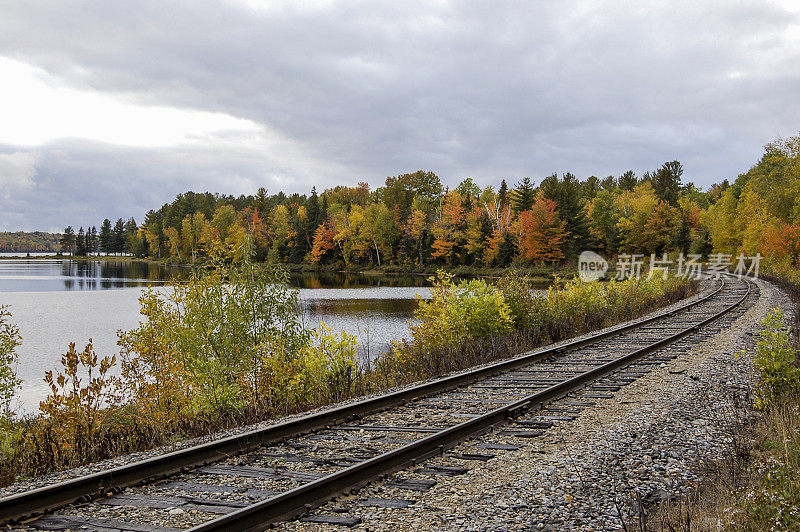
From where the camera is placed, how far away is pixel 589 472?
573 cm

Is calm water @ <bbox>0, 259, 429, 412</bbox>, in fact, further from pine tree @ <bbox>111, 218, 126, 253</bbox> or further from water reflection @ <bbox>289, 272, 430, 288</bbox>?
pine tree @ <bbox>111, 218, 126, 253</bbox>

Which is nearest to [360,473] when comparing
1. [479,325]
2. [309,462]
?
[309,462]

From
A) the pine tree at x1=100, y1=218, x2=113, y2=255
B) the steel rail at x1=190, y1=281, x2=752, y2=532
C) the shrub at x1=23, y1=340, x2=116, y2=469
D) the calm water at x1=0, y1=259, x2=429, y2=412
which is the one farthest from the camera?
the pine tree at x1=100, y1=218, x2=113, y2=255

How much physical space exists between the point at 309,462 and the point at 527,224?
6680 centimetres

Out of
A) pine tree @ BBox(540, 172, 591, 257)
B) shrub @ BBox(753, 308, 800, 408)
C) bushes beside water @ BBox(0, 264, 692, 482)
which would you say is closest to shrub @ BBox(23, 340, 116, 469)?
bushes beside water @ BBox(0, 264, 692, 482)

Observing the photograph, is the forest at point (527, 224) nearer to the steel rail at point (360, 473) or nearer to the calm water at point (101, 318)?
the calm water at point (101, 318)

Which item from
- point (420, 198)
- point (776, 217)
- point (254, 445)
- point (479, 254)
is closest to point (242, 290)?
point (254, 445)

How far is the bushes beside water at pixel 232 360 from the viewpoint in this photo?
7.93 metres

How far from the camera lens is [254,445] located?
6.33m

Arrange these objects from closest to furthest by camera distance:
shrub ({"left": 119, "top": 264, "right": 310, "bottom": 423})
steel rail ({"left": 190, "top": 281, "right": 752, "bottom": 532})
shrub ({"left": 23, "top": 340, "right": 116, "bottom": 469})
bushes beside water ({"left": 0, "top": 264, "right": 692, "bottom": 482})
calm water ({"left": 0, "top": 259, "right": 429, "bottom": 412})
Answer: steel rail ({"left": 190, "top": 281, "right": 752, "bottom": 532}), shrub ({"left": 23, "top": 340, "right": 116, "bottom": 469}), bushes beside water ({"left": 0, "top": 264, "right": 692, "bottom": 482}), shrub ({"left": 119, "top": 264, "right": 310, "bottom": 423}), calm water ({"left": 0, "top": 259, "right": 429, "bottom": 412})

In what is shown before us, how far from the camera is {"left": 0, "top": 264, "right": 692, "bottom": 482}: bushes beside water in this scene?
793 cm

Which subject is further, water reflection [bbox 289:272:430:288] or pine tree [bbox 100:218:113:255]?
pine tree [bbox 100:218:113:255]

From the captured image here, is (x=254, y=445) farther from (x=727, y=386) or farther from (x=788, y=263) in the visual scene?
(x=788, y=263)

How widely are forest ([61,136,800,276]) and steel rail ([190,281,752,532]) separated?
46.0 meters
